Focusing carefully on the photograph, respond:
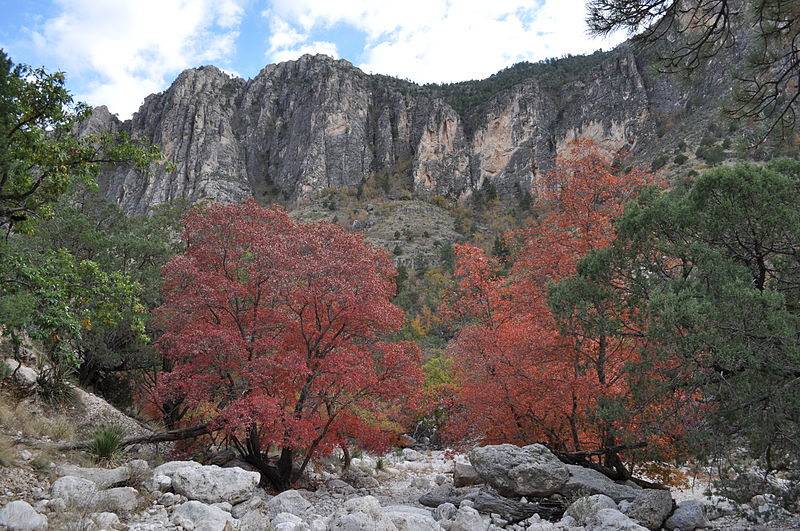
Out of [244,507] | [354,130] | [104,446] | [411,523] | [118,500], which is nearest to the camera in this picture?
[118,500]

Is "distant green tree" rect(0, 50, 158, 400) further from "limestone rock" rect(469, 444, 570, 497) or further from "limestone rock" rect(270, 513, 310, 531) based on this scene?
"limestone rock" rect(469, 444, 570, 497)

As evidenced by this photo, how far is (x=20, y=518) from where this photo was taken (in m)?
4.82

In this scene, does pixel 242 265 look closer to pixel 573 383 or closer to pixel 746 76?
pixel 573 383

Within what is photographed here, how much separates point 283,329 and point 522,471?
18.2 feet

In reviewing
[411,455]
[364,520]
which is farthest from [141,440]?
[411,455]

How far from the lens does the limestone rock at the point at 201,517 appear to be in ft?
19.1

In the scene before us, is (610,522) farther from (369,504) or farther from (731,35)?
(731,35)

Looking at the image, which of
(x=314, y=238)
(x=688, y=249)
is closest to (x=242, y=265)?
(x=314, y=238)

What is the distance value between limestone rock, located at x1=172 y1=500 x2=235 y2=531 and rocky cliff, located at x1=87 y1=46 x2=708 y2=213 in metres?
81.2

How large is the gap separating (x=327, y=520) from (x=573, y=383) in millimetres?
5202

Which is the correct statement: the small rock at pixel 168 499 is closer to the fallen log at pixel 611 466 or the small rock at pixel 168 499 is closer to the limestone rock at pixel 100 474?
the limestone rock at pixel 100 474

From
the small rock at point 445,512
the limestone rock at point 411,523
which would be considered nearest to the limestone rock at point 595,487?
the small rock at point 445,512

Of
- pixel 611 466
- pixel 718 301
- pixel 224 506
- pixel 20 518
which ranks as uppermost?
pixel 718 301

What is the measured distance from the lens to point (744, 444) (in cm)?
609
